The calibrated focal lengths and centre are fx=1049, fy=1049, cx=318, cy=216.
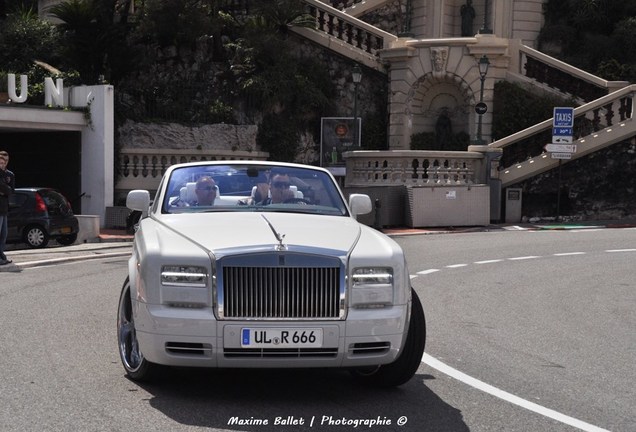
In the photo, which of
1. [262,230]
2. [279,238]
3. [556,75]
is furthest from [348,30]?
[279,238]

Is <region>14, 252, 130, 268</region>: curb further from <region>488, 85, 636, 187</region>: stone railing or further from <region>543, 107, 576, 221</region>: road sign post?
<region>543, 107, 576, 221</region>: road sign post

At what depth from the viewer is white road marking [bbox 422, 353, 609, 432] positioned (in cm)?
681

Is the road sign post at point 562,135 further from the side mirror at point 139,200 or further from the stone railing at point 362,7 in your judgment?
the side mirror at point 139,200

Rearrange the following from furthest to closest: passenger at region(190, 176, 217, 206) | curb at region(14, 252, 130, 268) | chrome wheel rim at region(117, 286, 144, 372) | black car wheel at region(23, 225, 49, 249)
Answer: black car wheel at region(23, 225, 49, 249), curb at region(14, 252, 130, 268), passenger at region(190, 176, 217, 206), chrome wheel rim at region(117, 286, 144, 372)

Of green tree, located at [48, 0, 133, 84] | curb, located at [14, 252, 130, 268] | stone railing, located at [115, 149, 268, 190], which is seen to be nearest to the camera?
curb, located at [14, 252, 130, 268]

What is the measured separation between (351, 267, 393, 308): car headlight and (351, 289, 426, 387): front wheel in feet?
1.66

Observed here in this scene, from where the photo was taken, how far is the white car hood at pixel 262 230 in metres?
7.09

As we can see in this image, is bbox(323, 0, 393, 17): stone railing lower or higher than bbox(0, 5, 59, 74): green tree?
higher

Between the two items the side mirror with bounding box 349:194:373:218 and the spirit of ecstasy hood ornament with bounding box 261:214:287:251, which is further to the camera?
the side mirror with bounding box 349:194:373:218

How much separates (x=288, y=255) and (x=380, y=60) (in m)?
30.1

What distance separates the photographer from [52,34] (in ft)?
115

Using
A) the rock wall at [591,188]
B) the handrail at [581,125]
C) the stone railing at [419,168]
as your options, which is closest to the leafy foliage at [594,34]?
the handrail at [581,125]

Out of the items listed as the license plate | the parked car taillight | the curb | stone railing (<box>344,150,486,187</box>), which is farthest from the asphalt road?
stone railing (<box>344,150,486,187</box>)

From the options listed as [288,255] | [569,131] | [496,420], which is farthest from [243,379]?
[569,131]
